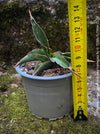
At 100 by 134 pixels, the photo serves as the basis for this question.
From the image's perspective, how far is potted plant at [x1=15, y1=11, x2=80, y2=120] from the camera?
3.96 ft

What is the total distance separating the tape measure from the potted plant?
0.08 metres

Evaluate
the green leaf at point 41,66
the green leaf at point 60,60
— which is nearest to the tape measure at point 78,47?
the green leaf at point 60,60

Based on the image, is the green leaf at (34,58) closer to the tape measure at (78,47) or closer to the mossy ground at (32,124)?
the tape measure at (78,47)

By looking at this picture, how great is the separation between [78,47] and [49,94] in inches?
18.4

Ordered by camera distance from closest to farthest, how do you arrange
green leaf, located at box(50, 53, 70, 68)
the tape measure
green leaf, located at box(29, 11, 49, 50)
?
1. the tape measure
2. green leaf, located at box(50, 53, 70, 68)
3. green leaf, located at box(29, 11, 49, 50)

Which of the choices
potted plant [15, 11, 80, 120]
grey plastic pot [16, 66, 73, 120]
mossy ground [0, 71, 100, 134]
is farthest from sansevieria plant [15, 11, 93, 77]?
mossy ground [0, 71, 100, 134]

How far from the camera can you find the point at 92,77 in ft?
7.02

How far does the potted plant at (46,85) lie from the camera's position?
1207 mm

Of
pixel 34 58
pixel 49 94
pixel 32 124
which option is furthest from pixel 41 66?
pixel 32 124

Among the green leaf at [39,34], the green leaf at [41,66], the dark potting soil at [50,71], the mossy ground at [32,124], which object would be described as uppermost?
the green leaf at [39,34]

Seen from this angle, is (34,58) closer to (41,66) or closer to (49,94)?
(41,66)

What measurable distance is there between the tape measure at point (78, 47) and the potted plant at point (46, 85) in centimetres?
8

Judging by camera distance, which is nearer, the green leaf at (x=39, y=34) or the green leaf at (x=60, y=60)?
the green leaf at (x=60, y=60)

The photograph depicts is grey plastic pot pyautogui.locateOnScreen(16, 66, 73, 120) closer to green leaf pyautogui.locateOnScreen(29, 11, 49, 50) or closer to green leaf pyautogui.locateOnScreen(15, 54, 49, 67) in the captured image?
green leaf pyautogui.locateOnScreen(15, 54, 49, 67)
